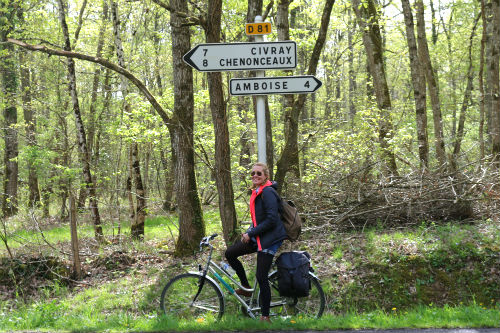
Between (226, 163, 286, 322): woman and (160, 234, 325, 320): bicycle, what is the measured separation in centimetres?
28

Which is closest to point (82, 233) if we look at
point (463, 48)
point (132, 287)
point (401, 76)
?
point (132, 287)

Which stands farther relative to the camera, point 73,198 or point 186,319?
point 73,198

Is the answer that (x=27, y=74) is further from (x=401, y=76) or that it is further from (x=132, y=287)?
(x=401, y=76)

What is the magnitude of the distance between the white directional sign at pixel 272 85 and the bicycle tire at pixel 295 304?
7.44ft

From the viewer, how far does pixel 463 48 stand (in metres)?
22.0

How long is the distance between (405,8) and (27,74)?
1747 centimetres

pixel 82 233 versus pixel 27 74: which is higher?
pixel 27 74

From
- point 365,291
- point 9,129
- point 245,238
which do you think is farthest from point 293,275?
point 9,129

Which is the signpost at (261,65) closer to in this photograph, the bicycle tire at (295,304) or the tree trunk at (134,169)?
the bicycle tire at (295,304)

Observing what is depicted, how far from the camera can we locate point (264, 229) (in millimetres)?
5336

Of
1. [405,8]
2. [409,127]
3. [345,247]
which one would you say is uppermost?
[405,8]

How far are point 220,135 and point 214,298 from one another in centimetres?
350

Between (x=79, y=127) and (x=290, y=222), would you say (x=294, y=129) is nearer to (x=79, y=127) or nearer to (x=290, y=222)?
(x=290, y=222)

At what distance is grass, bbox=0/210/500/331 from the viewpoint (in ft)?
18.1
